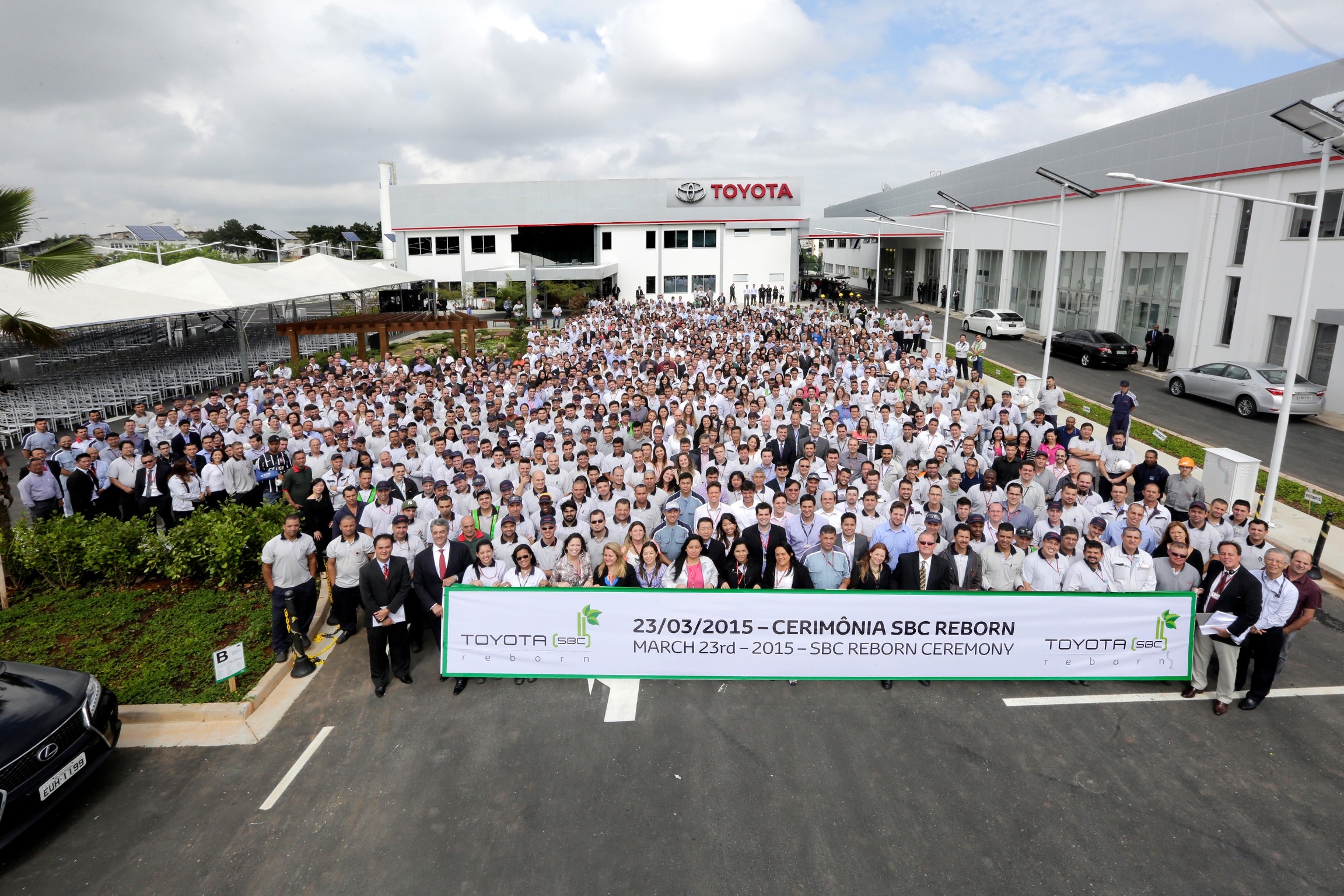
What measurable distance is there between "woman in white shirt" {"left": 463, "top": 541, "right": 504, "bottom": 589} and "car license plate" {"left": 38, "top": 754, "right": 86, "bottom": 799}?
132 inches

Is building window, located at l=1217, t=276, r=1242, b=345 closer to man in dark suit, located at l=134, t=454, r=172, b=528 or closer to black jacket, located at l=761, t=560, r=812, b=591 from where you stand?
black jacket, located at l=761, t=560, r=812, b=591

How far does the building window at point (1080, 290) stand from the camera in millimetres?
33500

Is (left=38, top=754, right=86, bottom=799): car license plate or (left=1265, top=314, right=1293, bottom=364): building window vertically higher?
(left=1265, top=314, right=1293, bottom=364): building window

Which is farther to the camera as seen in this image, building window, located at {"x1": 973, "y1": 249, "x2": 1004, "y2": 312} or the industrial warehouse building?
building window, located at {"x1": 973, "y1": 249, "x2": 1004, "y2": 312}

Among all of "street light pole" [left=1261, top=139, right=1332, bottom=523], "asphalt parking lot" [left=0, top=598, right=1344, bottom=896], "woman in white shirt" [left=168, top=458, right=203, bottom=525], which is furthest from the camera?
"street light pole" [left=1261, top=139, right=1332, bottom=523]

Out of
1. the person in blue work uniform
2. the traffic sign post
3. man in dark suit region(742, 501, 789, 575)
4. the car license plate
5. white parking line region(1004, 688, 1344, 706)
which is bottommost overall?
white parking line region(1004, 688, 1344, 706)

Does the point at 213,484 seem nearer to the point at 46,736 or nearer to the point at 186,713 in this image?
the point at 186,713

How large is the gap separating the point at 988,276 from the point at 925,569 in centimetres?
4249

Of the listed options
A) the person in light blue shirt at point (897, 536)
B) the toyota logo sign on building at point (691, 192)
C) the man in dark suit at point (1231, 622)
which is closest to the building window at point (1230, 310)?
the man in dark suit at point (1231, 622)

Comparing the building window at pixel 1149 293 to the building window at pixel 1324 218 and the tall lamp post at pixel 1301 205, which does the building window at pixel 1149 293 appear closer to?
the building window at pixel 1324 218

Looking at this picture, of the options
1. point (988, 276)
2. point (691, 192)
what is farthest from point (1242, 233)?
point (691, 192)

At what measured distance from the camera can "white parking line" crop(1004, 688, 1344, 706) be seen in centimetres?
753

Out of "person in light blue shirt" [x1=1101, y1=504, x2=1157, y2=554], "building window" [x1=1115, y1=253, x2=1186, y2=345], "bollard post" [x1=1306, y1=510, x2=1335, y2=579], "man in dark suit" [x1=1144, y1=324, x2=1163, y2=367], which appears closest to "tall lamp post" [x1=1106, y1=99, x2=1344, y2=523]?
"bollard post" [x1=1306, y1=510, x2=1335, y2=579]

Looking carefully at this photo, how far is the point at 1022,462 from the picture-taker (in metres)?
10.9
